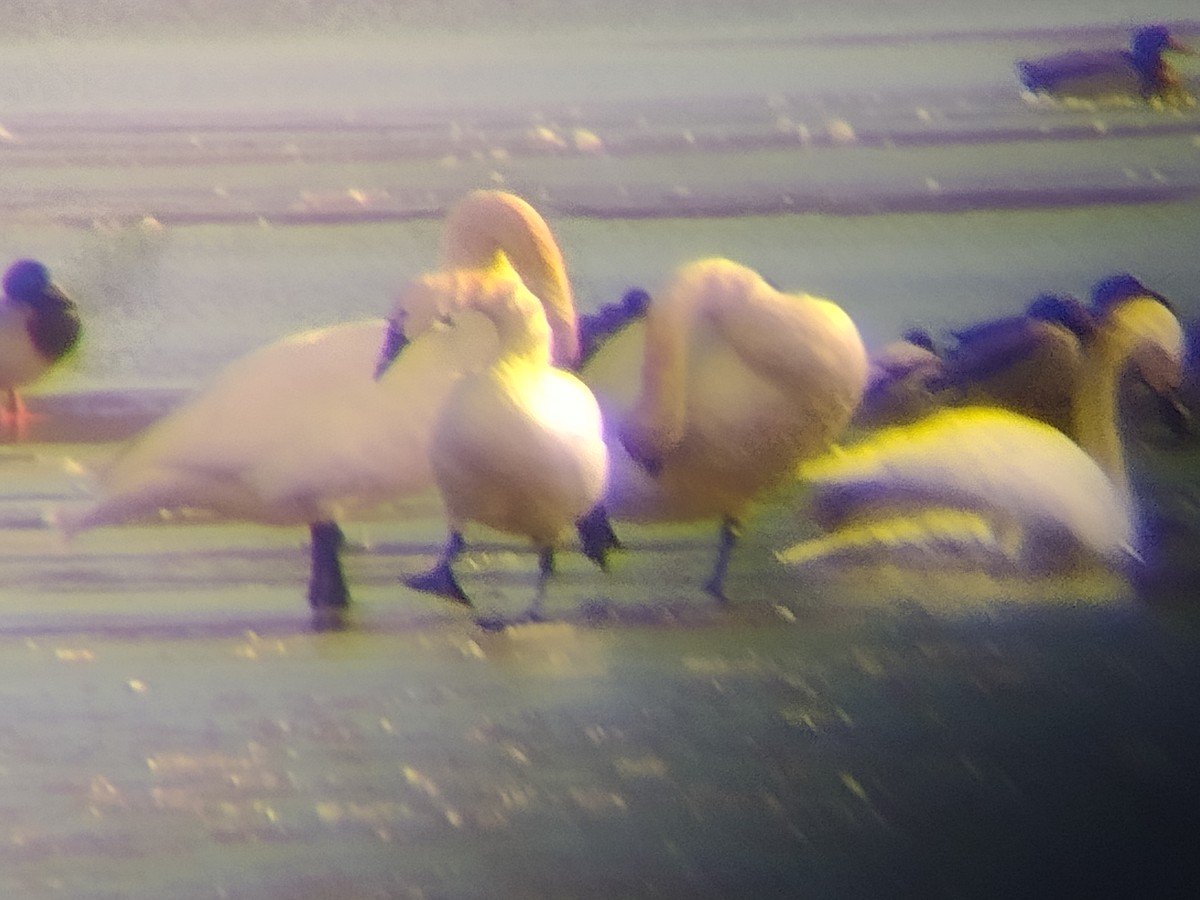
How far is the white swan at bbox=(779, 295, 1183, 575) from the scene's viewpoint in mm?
919

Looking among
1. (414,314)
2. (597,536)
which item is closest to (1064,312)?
(597,536)

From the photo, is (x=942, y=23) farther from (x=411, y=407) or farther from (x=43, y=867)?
(x=43, y=867)

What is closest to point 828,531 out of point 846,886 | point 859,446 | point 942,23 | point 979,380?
point 859,446

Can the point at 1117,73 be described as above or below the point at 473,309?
above

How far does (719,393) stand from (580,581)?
0.20 meters

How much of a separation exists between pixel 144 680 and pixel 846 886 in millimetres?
615

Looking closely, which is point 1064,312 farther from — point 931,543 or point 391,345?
point 391,345

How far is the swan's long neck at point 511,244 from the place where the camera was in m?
0.90

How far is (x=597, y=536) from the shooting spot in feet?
2.98

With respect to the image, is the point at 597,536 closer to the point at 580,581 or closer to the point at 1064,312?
the point at 580,581

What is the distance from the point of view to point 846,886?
3.05ft

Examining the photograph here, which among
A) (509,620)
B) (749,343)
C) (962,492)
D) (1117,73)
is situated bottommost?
(509,620)

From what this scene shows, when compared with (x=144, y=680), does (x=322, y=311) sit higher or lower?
higher

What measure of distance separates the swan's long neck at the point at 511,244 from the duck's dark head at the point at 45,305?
1.02 ft
